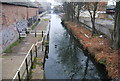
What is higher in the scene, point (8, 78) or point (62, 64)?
point (8, 78)

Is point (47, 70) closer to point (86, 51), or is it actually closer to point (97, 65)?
point (97, 65)

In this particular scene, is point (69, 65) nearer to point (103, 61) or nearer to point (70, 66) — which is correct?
point (70, 66)

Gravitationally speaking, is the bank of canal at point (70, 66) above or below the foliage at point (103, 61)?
below

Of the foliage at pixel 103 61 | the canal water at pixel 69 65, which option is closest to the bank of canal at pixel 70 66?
the canal water at pixel 69 65

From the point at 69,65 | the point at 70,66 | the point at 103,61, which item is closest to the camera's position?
the point at 103,61

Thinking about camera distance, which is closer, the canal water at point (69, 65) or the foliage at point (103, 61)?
the canal water at point (69, 65)

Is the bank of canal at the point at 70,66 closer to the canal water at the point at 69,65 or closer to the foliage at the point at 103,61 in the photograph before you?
the canal water at the point at 69,65

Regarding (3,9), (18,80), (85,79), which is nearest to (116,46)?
(85,79)

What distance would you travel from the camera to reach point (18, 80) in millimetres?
6707

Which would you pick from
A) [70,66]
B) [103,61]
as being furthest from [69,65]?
[103,61]

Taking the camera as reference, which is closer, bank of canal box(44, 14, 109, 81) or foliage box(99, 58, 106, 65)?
bank of canal box(44, 14, 109, 81)

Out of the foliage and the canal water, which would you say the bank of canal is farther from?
the foliage

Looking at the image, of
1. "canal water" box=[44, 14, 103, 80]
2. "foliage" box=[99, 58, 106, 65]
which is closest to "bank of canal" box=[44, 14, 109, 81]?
"canal water" box=[44, 14, 103, 80]

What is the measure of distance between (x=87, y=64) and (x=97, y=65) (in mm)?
790
